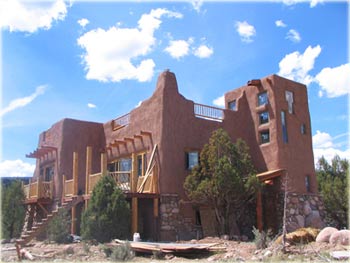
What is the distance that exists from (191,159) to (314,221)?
6.05 m

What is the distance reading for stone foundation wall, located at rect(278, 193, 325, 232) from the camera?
1778 centimetres

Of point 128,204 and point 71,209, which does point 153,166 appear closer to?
point 128,204

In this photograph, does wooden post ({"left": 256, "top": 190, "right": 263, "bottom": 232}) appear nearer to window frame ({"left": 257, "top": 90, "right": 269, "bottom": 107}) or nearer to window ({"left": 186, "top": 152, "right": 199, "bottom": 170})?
window ({"left": 186, "top": 152, "right": 199, "bottom": 170})

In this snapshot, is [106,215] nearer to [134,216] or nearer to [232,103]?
[134,216]

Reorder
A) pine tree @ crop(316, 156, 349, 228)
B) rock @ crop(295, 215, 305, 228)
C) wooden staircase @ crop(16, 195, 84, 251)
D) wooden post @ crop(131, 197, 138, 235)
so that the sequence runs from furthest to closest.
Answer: pine tree @ crop(316, 156, 349, 228), rock @ crop(295, 215, 305, 228), wooden staircase @ crop(16, 195, 84, 251), wooden post @ crop(131, 197, 138, 235)

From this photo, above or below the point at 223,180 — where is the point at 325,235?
below

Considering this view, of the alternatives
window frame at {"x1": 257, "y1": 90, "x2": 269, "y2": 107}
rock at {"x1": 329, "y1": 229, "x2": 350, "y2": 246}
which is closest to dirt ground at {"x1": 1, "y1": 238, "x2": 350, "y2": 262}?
rock at {"x1": 329, "y1": 229, "x2": 350, "y2": 246}

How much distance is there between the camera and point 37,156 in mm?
25047

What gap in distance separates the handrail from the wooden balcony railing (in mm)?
4483

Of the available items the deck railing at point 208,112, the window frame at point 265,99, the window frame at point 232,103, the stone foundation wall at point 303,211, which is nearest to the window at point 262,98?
the window frame at point 265,99

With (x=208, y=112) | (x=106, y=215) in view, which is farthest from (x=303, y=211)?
(x=106, y=215)

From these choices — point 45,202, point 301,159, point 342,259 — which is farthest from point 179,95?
point 342,259

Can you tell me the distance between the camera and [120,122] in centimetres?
2225

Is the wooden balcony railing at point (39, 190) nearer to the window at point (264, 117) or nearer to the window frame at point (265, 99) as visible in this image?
the window at point (264, 117)
